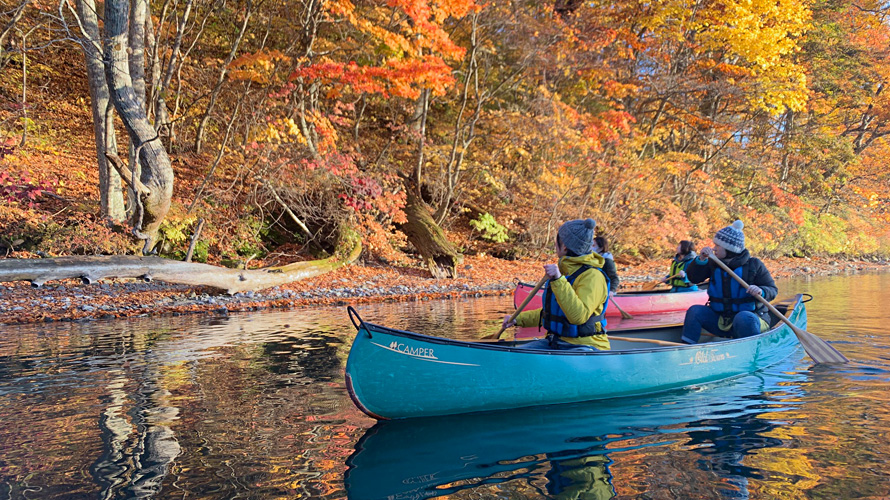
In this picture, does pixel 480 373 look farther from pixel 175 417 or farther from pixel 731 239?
pixel 731 239

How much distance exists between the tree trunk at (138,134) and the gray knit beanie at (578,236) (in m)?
9.85

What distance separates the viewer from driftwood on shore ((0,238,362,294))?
10365mm

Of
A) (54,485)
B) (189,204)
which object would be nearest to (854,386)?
(54,485)

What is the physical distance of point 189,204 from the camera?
48.7 feet

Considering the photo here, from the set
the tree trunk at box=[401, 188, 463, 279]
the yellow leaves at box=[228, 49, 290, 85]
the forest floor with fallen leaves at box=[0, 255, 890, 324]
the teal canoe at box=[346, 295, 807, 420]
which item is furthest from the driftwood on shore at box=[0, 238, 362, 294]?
the teal canoe at box=[346, 295, 807, 420]

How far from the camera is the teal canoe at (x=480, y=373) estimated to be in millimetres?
4762

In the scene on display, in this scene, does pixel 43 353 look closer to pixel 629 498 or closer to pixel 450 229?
pixel 629 498

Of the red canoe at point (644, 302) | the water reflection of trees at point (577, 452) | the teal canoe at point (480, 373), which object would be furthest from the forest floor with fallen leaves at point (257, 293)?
the water reflection of trees at point (577, 452)

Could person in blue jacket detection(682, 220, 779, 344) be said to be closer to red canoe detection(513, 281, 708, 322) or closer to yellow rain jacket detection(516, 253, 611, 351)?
yellow rain jacket detection(516, 253, 611, 351)

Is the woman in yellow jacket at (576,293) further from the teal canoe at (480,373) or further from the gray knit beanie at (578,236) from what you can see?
the teal canoe at (480,373)

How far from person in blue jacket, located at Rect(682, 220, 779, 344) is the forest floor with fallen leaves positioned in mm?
7564

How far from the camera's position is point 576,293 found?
5047 mm

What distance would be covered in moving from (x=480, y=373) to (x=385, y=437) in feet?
2.91

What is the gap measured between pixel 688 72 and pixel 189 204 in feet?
52.0
